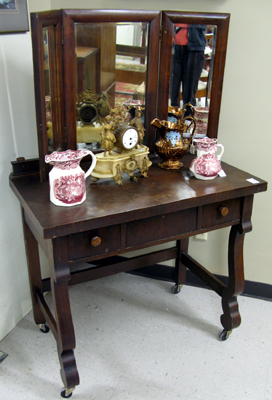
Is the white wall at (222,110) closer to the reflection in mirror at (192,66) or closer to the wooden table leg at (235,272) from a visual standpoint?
the reflection in mirror at (192,66)

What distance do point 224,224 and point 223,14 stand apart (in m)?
0.88

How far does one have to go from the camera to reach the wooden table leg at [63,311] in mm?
1371

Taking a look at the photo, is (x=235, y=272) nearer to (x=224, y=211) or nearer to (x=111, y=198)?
(x=224, y=211)

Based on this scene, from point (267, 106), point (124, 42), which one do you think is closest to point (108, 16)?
point (124, 42)

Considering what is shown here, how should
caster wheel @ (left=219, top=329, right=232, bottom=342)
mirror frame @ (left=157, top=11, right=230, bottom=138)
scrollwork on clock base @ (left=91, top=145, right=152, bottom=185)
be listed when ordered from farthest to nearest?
caster wheel @ (left=219, top=329, right=232, bottom=342) → mirror frame @ (left=157, top=11, right=230, bottom=138) → scrollwork on clock base @ (left=91, top=145, right=152, bottom=185)

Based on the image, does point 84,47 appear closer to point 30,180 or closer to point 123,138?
point 123,138

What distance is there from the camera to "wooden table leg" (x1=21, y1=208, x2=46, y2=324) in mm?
1818

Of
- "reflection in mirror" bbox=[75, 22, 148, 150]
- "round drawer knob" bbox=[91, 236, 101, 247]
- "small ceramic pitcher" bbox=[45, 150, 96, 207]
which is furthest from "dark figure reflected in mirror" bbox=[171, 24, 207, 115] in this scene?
"round drawer knob" bbox=[91, 236, 101, 247]

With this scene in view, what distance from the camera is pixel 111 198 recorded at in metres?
1.48

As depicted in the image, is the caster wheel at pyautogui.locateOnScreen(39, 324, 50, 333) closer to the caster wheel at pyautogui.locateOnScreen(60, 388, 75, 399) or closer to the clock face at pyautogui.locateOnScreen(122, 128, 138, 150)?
the caster wheel at pyautogui.locateOnScreen(60, 388, 75, 399)

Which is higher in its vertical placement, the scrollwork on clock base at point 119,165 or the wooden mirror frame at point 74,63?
the wooden mirror frame at point 74,63

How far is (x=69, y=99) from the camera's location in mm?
1587

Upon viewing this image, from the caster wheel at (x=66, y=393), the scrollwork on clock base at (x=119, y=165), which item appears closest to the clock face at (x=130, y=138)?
the scrollwork on clock base at (x=119, y=165)

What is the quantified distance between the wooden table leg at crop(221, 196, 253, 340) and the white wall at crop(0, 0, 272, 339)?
1.15 ft
